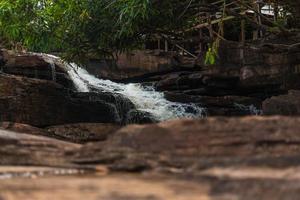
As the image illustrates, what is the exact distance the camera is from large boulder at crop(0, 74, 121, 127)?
15539 mm

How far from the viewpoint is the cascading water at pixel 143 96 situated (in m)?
17.8

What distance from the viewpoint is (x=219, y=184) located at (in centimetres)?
260

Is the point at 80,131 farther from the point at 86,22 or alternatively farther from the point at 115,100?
the point at 86,22

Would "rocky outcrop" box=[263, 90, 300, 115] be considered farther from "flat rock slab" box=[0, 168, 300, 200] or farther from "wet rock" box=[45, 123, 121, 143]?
"flat rock slab" box=[0, 168, 300, 200]

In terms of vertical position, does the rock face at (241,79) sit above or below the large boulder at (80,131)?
above

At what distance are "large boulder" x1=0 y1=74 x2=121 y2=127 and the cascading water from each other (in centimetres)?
122

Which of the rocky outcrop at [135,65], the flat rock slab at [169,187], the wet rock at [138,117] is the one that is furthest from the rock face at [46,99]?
the flat rock slab at [169,187]

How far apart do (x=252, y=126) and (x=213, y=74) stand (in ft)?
52.2

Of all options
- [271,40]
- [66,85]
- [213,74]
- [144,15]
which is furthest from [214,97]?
[144,15]

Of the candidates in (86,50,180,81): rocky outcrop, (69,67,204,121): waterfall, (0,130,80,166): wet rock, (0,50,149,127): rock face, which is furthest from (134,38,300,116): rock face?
(0,130,80,166): wet rock

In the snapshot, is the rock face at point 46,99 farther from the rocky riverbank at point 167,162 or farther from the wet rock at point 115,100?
the rocky riverbank at point 167,162

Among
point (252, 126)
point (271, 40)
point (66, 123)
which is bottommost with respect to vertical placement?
point (66, 123)

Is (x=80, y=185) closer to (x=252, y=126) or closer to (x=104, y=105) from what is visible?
(x=252, y=126)

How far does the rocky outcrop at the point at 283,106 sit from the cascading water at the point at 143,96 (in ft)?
17.7
